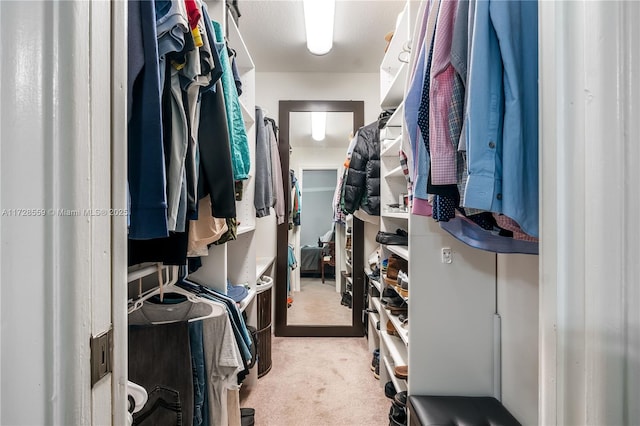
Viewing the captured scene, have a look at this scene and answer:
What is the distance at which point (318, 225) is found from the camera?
2.86 m

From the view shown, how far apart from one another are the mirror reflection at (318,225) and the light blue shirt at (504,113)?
84.1 inches

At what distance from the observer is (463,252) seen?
1.27 meters

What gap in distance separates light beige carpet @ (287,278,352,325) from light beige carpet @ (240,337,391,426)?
0.91 feet

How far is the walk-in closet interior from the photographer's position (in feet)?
1.15

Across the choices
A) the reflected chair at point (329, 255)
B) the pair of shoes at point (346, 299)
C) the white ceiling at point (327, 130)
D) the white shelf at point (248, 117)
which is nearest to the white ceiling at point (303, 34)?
the white ceiling at point (327, 130)

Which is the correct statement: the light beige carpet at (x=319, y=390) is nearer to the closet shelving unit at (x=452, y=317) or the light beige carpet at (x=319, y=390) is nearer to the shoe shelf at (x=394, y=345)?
the shoe shelf at (x=394, y=345)

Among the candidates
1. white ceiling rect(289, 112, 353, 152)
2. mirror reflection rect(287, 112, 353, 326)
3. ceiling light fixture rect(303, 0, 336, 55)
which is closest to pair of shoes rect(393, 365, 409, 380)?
mirror reflection rect(287, 112, 353, 326)

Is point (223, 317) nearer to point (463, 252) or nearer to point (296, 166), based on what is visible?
point (463, 252)

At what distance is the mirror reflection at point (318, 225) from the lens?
277 cm

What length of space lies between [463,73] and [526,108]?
18 centimetres

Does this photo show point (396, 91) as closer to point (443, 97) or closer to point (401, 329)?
point (443, 97)

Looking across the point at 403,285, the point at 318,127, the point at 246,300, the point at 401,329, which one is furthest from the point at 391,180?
the point at 246,300

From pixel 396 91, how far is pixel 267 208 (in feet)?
3.68

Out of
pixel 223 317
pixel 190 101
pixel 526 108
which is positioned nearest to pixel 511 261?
pixel 526 108
